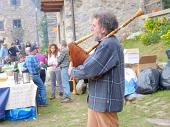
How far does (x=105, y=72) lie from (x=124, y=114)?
4043 mm

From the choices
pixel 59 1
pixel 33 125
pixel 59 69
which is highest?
pixel 59 1

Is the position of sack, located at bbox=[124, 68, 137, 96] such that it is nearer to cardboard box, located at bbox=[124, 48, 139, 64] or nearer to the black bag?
the black bag

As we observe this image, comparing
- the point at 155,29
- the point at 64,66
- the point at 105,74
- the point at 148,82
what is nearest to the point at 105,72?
the point at 105,74

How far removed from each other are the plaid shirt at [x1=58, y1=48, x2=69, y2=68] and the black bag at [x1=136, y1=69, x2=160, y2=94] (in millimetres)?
2001

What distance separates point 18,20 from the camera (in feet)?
150

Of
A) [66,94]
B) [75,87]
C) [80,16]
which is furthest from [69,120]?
[80,16]

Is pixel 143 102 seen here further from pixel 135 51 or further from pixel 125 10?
pixel 125 10

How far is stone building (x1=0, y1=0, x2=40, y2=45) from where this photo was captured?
44.1 m

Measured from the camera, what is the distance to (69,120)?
25.4 ft

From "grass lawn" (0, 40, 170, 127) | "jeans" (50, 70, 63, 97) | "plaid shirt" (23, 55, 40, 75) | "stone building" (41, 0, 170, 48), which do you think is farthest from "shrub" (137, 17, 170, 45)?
"plaid shirt" (23, 55, 40, 75)

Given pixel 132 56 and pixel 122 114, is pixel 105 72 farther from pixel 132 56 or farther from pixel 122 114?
pixel 132 56

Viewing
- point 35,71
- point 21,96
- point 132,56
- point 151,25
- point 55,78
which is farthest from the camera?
point 151,25

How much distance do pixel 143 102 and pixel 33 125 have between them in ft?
7.77

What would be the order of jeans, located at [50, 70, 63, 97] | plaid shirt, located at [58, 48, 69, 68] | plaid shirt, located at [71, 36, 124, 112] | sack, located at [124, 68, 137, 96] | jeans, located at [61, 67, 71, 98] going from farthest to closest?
jeans, located at [50, 70, 63, 97]
jeans, located at [61, 67, 71, 98]
plaid shirt, located at [58, 48, 69, 68]
sack, located at [124, 68, 137, 96]
plaid shirt, located at [71, 36, 124, 112]
